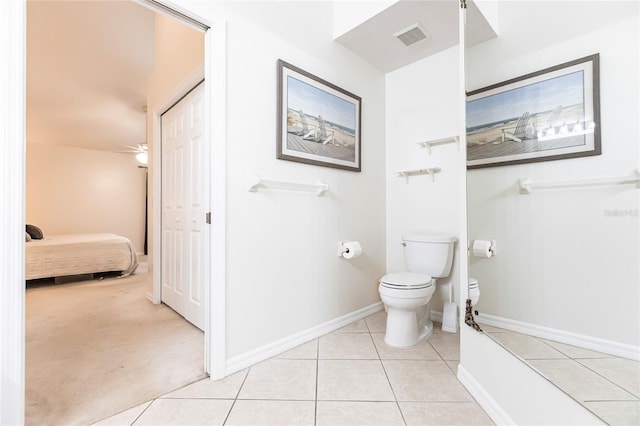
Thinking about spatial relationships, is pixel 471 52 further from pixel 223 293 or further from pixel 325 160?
pixel 223 293

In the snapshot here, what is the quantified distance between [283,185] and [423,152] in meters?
1.39

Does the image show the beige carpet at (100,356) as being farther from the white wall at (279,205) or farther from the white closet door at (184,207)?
the white wall at (279,205)

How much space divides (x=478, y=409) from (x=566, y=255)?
0.79m

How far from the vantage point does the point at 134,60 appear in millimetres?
3363

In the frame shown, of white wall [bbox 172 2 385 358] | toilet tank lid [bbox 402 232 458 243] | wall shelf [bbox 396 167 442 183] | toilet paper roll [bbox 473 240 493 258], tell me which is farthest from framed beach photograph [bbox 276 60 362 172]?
toilet paper roll [bbox 473 240 493 258]

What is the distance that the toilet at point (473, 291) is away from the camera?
5.07ft

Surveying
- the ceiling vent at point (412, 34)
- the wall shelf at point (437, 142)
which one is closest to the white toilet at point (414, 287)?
the wall shelf at point (437, 142)

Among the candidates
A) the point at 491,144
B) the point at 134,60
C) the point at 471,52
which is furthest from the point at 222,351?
the point at 134,60

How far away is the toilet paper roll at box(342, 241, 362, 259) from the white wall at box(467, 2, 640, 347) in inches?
36.5

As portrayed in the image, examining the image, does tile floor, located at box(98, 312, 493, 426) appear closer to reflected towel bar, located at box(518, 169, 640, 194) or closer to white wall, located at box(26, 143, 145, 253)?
reflected towel bar, located at box(518, 169, 640, 194)

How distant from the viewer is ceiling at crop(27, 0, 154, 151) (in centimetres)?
266

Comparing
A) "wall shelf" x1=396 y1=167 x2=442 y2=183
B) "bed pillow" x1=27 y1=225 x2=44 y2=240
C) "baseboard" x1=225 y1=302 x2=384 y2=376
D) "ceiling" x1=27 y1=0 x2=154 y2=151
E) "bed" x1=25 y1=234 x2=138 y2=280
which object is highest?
"ceiling" x1=27 y1=0 x2=154 y2=151

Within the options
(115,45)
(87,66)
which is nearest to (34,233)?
(87,66)

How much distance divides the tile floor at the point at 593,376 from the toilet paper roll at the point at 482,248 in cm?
43
